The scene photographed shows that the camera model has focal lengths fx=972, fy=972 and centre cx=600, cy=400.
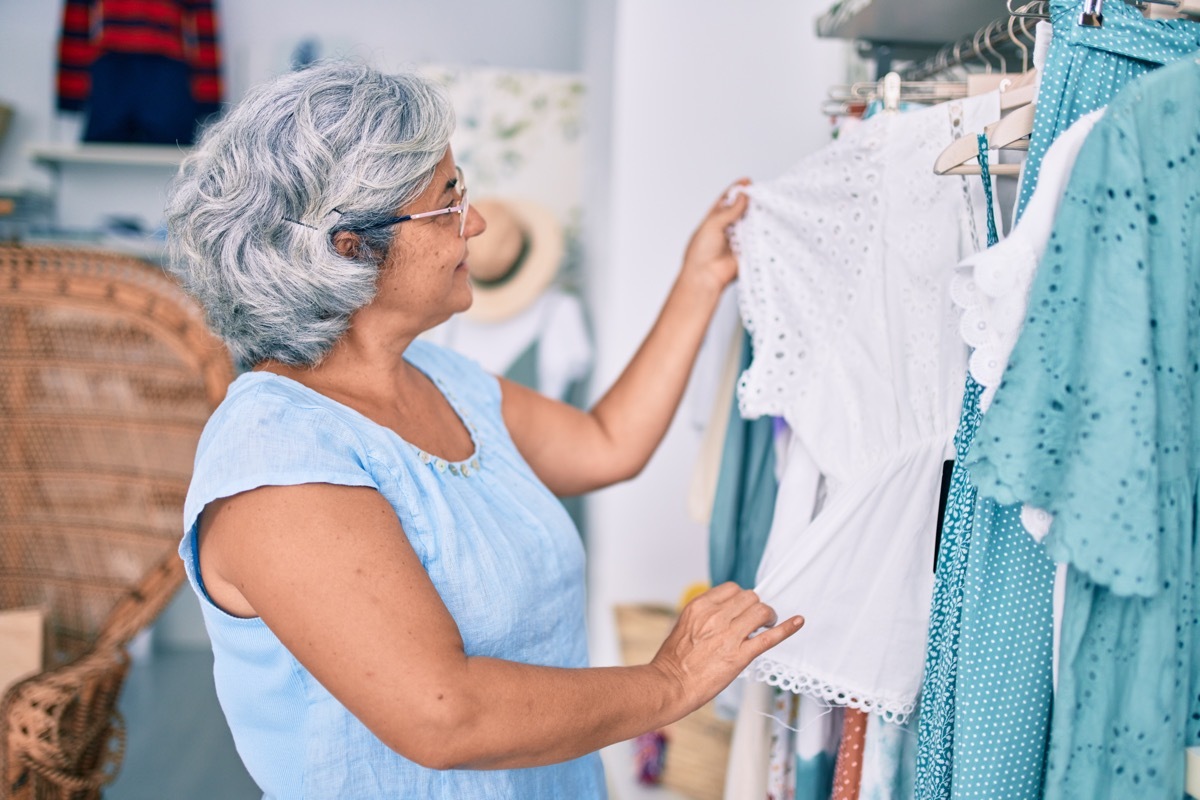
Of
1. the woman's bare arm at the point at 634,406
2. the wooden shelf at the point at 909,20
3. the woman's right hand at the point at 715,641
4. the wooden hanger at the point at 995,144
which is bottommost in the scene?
the woman's right hand at the point at 715,641

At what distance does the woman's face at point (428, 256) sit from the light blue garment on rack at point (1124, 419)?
0.63 metres

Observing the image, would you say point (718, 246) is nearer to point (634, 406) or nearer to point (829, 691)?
point (634, 406)

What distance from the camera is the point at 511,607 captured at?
1074 millimetres

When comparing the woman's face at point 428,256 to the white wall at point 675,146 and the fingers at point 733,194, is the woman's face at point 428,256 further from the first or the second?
the white wall at point 675,146

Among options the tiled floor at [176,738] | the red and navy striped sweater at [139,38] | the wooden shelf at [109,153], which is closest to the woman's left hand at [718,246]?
the tiled floor at [176,738]

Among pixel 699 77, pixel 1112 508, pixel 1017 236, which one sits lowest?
pixel 1112 508

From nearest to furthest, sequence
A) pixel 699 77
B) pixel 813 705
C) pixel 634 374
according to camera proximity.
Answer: pixel 813 705 < pixel 634 374 < pixel 699 77

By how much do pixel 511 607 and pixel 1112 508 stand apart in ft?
2.04

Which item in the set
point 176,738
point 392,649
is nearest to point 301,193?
point 392,649

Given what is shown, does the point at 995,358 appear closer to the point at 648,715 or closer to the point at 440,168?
the point at 648,715

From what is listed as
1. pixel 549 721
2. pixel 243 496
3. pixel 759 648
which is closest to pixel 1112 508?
pixel 759 648

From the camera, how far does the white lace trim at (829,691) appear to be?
1085 mm

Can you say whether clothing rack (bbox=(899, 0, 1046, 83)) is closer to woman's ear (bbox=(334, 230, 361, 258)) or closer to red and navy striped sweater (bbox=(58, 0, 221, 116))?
woman's ear (bbox=(334, 230, 361, 258))

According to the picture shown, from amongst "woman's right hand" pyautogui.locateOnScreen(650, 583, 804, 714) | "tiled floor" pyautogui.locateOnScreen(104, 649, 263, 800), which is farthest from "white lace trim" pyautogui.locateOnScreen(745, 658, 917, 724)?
"tiled floor" pyautogui.locateOnScreen(104, 649, 263, 800)
